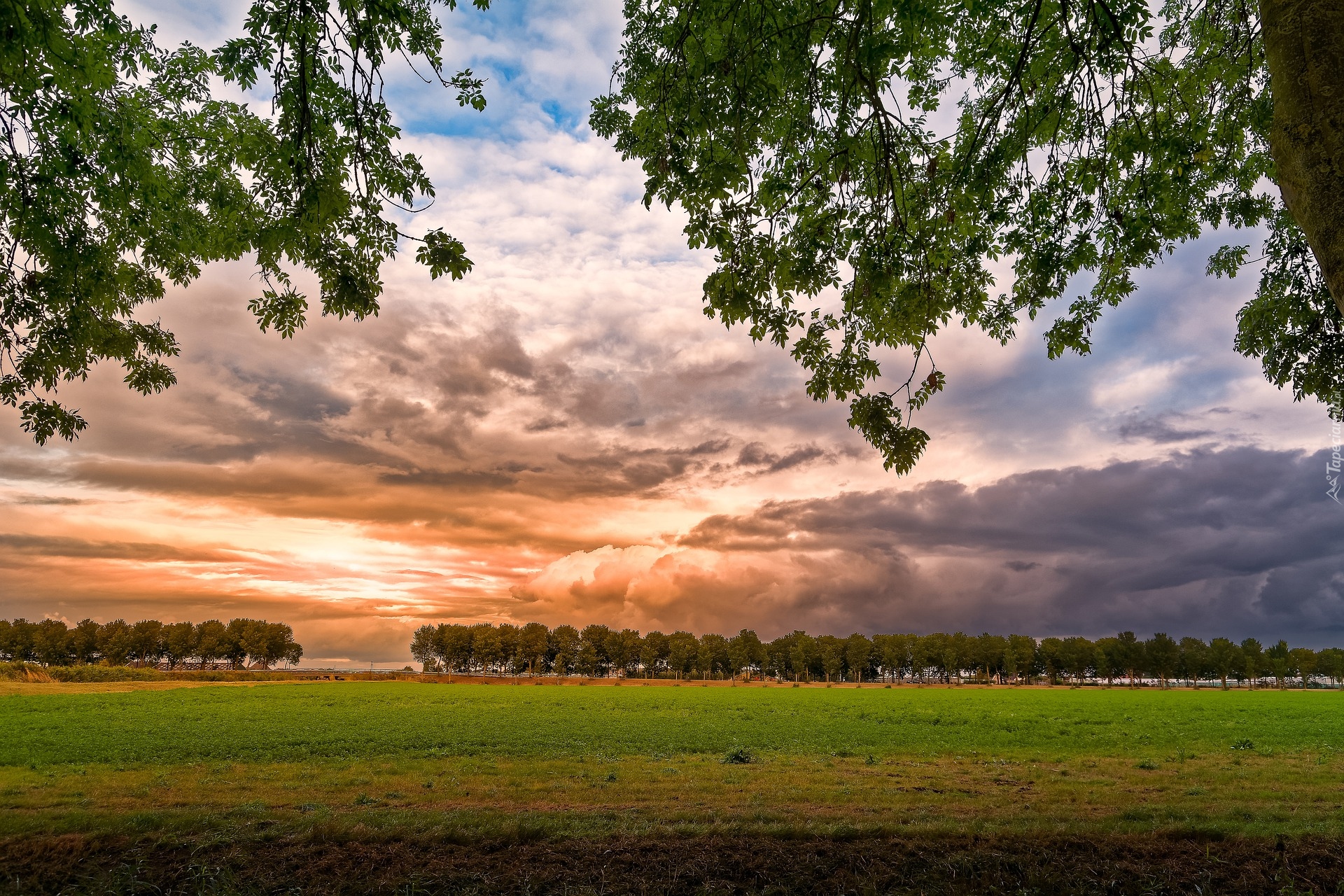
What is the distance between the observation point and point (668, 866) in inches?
305

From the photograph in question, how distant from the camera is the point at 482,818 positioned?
10383mm

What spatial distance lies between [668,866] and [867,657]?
175 m

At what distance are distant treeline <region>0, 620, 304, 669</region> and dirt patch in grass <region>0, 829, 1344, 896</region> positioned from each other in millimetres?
186496

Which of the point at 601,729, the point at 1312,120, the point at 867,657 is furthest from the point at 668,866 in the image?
the point at 867,657

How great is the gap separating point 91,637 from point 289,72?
213 m

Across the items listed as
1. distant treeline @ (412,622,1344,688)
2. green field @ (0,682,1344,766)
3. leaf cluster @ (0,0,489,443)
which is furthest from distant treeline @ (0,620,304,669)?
leaf cluster @ (0,0,489,443)

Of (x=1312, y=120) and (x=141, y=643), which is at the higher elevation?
(x=1312, y=120)

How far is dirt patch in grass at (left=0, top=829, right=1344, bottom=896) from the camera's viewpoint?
7.15 meters

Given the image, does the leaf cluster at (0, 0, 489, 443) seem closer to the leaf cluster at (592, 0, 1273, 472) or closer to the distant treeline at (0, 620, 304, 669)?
the leaf cluster at (592, 0, 1273, 472)

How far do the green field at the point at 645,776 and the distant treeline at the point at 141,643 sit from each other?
14341cm

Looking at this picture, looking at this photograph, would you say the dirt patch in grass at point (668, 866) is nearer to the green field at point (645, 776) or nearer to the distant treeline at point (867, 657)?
the green field at point (645, 776)

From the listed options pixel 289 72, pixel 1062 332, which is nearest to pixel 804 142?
pixel 1062 332

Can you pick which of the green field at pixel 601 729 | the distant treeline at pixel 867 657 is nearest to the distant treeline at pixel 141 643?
the distant treeline at pixel 867 657

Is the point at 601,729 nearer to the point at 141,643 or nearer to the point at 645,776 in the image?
the point at 645,776
